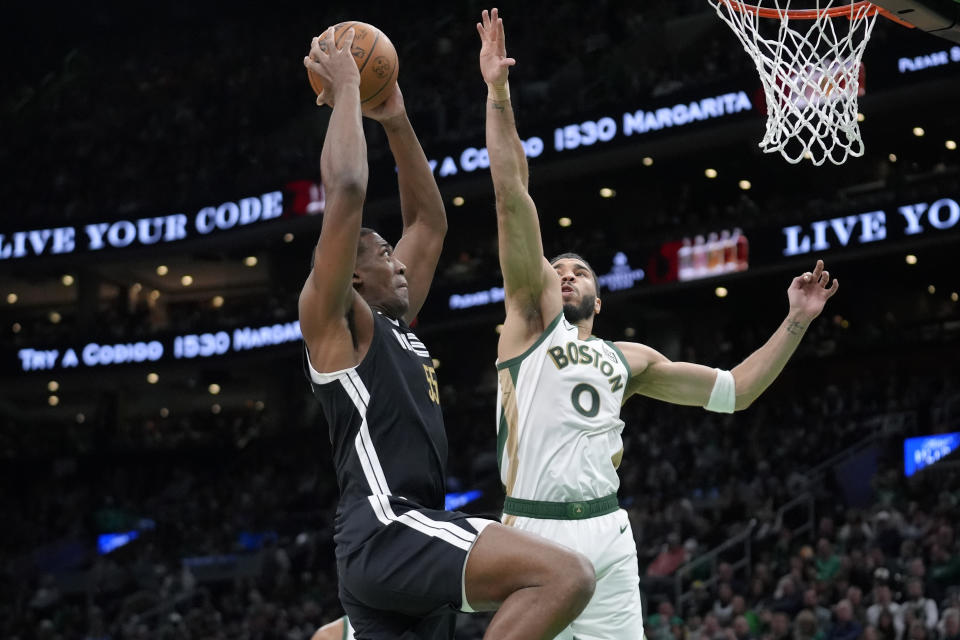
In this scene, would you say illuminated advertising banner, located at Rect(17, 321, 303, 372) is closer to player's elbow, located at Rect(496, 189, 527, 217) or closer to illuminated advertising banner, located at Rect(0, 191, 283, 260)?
illuminated advertising banner, located at Rect(0, 191, 283, 260)

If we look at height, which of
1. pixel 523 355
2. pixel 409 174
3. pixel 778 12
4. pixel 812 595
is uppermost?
pixel 778 12

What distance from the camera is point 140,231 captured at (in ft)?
87.4

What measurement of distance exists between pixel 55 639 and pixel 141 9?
1954 cm

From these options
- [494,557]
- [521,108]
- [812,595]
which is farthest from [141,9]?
[494,557]

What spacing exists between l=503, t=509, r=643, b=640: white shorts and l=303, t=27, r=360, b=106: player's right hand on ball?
2045 mm

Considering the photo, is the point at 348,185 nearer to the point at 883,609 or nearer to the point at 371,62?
the point at 371,62

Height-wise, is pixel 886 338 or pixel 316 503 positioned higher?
pixel 886 338

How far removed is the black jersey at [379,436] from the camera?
4.22 m

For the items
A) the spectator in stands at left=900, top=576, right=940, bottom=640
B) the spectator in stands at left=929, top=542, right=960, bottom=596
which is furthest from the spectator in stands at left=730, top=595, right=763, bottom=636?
the spectator in stands at left=929, top=542, right=960, bottom=596

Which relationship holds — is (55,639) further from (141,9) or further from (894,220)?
(141,9)

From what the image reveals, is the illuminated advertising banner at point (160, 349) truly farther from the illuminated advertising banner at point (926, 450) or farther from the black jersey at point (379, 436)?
the black jersey at point (379, 436)

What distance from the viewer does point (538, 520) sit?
546 cm

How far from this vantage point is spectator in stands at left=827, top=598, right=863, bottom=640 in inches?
465

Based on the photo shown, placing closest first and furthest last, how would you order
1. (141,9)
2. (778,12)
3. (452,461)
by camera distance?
1. (778,12)
2. (452,461)
3. (141,9)
